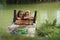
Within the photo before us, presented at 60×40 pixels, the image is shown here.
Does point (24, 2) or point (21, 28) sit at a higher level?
point (24, 2)

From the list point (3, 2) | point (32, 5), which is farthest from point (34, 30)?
point (32, 5)

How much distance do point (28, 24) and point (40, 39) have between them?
469 millimetres

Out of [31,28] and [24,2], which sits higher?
[24,2]

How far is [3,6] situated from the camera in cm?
333

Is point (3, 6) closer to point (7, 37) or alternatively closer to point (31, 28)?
point (31, 28)

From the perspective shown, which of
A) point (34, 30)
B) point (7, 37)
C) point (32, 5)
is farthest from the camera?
point (32, 5)

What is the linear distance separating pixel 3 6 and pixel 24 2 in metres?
0.43

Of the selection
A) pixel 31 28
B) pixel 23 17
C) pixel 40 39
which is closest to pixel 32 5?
pixel 23 17

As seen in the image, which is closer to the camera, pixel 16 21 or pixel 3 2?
pixel 16 21

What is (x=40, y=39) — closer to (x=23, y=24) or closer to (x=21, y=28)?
(x=21, y=28)

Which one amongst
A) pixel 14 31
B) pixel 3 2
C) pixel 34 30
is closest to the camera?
pixel 14 31

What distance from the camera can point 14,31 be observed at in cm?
152

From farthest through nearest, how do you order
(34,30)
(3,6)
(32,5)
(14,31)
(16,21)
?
(32,5), (3,6), (16,21), (34,30), (14,31)

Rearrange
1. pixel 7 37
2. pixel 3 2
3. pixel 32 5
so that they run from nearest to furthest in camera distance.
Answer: pixel 7 37
pixel 3 2
pixel 32 5
